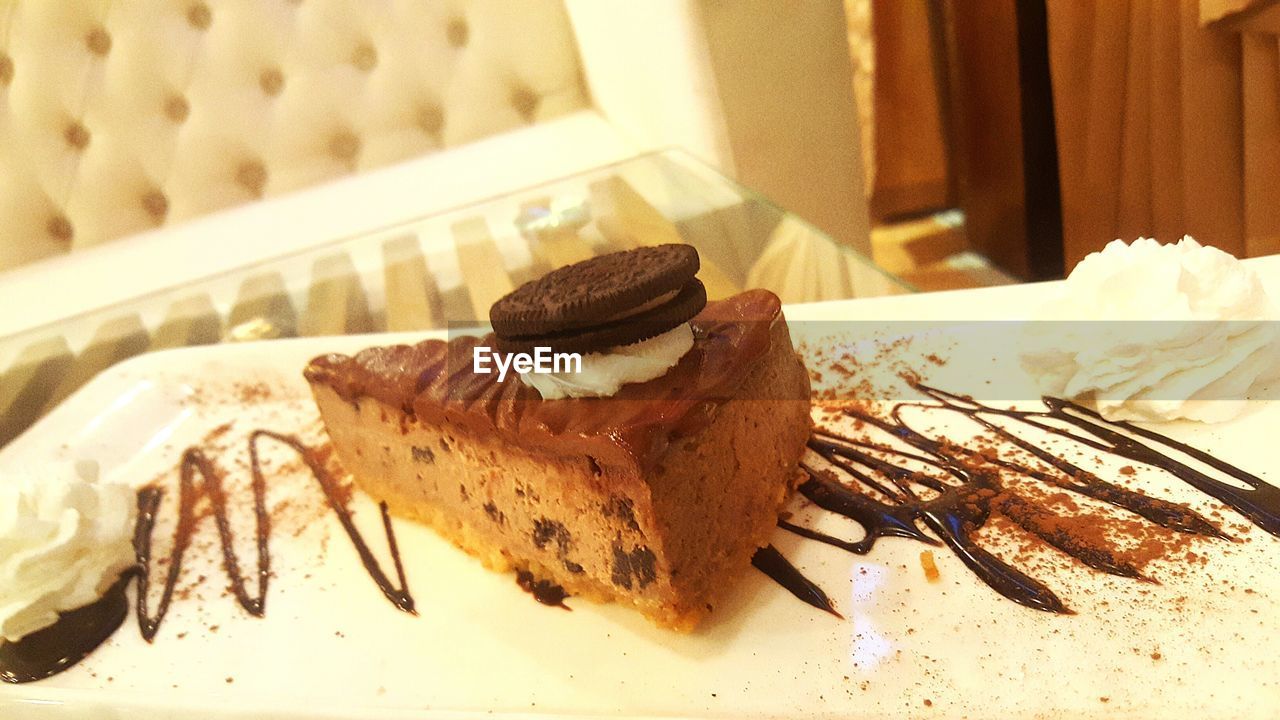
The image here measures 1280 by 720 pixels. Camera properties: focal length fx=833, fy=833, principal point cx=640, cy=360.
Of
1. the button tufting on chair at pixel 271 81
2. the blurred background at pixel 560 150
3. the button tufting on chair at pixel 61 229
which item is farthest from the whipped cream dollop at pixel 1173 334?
the button tufting on chair at pixel 61 229

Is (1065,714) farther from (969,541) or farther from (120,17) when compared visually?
(120,17)

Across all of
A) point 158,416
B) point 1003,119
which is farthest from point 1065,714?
point 1003,119

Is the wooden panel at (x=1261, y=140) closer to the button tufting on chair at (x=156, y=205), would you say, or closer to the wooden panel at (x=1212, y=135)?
the wooden panel at (x=1212, y=135)

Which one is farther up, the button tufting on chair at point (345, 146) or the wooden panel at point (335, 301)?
the button tufting on chair at point (345, 146)

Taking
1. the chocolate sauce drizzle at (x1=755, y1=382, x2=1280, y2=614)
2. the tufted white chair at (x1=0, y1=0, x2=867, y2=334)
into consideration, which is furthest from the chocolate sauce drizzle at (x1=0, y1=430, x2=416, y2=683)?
the tufted white chair at (x1=0, y1=0, x2=867, y2=334)

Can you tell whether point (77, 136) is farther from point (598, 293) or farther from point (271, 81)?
point (598, 293)

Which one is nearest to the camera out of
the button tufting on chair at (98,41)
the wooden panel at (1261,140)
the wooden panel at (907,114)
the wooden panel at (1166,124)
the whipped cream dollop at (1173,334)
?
the whipped cream dollop at (1173,334)

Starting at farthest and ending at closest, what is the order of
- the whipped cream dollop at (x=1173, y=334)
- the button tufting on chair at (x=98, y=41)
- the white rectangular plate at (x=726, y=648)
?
the button tufting on chair at (x=98, y=41) < the whipped cream dollop at (x=1173, y=334) < the white rectangular plate at (x=726, y=648)
